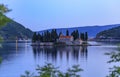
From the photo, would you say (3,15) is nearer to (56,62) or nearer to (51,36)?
(56,62)

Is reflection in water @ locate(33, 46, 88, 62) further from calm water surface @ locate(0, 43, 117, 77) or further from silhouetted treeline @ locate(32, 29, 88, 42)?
silhouetted treeline @ locate(32, 29, 88, 42)

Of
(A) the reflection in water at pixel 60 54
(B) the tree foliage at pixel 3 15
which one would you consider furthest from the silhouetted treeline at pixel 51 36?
(B) the tree foliage at pixel 3 15

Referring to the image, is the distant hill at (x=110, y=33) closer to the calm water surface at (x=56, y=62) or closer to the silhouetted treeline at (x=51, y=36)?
the silhouetted treeline at (x=51, y=36)

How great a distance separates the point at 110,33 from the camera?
163875 mm

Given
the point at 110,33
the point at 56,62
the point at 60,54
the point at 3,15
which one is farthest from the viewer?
the point at 110,33

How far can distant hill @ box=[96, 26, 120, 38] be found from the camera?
510ft

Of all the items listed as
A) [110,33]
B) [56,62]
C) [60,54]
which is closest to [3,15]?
[56,62]

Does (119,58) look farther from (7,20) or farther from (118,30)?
(118,30)

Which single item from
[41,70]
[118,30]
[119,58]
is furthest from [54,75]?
[118,30]

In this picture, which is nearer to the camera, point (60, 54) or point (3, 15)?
point (3, 15)

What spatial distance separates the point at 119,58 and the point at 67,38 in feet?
358

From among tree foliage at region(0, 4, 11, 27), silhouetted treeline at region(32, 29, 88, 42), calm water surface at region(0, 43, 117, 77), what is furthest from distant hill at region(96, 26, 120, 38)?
tree foliage at region(0, 4, 11, 27)

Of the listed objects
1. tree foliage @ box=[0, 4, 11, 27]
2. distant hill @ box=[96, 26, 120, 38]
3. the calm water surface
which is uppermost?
distant hill @ box=[96, 26, 120, 38]

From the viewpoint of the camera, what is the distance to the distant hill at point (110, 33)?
510 ft
